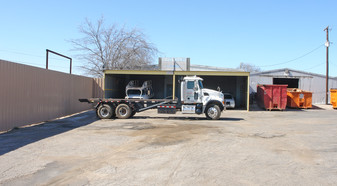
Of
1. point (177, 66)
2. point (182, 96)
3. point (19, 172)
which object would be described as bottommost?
point (19, 172)

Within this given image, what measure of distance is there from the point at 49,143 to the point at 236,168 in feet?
20.0

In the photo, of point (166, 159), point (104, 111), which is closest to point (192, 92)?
point (104, 111)

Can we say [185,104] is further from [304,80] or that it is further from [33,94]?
[304,80]

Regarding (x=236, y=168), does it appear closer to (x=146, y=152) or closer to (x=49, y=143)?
(x=146, y=152)

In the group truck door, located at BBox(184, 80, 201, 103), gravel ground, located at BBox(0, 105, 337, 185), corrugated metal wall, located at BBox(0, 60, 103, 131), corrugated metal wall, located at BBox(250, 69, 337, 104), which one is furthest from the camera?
corrugated metal wall, located at BBox(250, 69, 337, 104)

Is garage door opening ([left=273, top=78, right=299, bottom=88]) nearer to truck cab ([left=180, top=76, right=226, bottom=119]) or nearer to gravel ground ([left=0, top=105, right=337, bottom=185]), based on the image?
truck cab ([left=180, top=76, right=226, bottom=119])

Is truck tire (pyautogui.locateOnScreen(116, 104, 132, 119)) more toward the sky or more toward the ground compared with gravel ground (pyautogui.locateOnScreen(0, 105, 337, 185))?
more toward the sky

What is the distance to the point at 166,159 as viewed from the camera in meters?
6.64

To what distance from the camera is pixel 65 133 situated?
10.6m

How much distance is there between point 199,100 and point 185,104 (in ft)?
2.88

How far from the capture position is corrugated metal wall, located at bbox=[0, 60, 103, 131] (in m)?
10.9

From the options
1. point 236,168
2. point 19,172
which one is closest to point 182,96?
point 236,168

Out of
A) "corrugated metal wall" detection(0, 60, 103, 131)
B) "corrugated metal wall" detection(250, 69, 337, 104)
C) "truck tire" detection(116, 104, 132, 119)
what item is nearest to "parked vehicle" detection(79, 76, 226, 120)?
"truck tire" detection(116, 104, 132, 119)

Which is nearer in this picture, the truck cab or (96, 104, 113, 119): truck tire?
the truck cab
